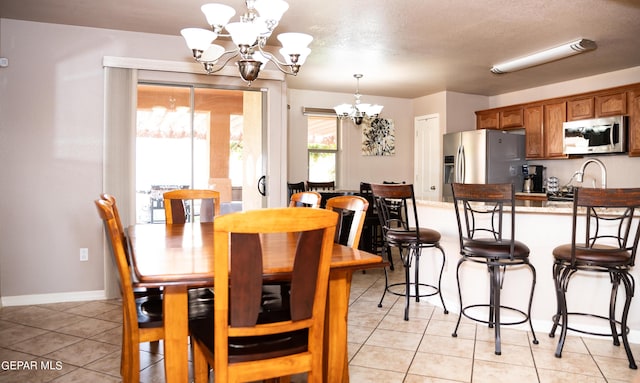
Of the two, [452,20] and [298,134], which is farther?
[298,134]

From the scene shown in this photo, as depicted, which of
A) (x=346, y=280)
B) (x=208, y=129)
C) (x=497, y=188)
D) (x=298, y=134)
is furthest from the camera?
(x=298, y=134)

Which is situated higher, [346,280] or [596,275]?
[346,280]

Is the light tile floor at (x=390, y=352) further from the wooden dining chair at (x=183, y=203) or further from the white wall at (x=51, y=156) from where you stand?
the wooden dining chair at (x=183, y=203)

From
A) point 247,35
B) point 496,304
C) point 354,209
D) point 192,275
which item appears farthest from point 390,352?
point 247,35

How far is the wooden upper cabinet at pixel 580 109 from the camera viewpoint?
5.42 meters

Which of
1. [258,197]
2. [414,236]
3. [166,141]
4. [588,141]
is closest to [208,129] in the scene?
[166,141]

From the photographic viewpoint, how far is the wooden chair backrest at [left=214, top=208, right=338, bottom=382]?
1.23m

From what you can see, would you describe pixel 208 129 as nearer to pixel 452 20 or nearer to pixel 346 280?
pixel 452 20

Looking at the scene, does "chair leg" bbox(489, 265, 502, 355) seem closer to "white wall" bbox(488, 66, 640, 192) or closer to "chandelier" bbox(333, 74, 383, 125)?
"chandelier" bbox(333, 74, 383, 125)

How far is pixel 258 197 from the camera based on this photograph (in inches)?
177

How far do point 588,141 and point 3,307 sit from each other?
657 centimetres

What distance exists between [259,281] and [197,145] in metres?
3.28

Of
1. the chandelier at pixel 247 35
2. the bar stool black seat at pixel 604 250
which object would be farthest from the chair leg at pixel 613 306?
the chandelier at pixel 247 35

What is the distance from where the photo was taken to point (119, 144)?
3.98m
